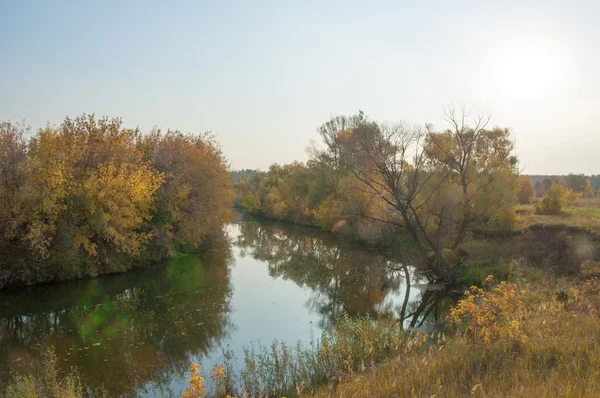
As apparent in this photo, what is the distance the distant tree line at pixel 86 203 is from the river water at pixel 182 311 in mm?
1333

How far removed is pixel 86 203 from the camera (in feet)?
72.8

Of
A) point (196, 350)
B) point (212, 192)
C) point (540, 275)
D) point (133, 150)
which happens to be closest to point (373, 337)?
point (196, 350)

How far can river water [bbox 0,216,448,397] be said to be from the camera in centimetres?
1219

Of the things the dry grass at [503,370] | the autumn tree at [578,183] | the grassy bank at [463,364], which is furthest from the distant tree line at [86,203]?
the autumn tree at [578,183]

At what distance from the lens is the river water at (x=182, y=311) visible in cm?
1219

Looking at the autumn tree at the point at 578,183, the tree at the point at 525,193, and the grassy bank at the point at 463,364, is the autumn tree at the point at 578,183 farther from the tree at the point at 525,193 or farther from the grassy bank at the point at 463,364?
the grassy bank at the point at 463,364

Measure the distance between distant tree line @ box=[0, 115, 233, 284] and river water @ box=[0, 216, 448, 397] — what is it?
1333mm

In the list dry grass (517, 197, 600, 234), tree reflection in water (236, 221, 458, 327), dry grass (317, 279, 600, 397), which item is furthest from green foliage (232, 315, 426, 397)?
dry grass (517, 197, 600, 234)

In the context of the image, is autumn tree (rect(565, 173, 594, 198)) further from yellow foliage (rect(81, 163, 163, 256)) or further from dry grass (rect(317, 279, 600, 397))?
dry grass (rect(317, 279, 600, 397))

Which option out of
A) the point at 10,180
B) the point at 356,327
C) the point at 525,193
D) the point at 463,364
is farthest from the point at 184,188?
the point at 525,193

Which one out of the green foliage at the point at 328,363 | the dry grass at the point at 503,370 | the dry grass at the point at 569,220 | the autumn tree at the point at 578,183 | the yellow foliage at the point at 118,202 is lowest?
the green foliage at the point at 328,363

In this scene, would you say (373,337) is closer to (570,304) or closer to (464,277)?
(570,304)

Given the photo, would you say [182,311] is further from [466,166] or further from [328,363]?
[466,166]

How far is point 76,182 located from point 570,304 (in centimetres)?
2233
